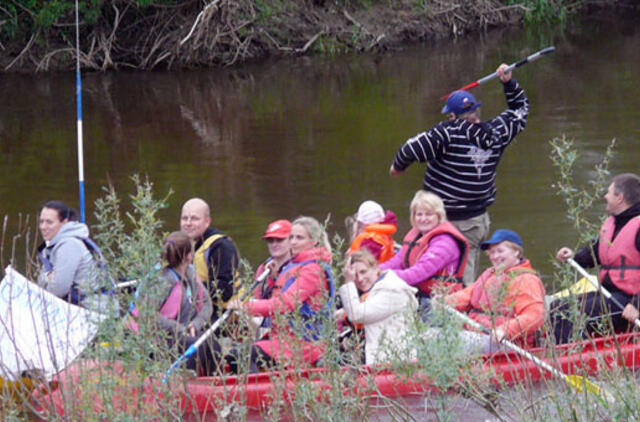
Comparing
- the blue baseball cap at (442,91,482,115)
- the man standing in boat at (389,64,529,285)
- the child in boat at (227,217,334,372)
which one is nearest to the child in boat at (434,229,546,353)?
the child in boat at (227,217,334,372)

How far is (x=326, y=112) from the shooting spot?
16266mm

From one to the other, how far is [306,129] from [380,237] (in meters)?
8.39

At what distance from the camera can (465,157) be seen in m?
6.77

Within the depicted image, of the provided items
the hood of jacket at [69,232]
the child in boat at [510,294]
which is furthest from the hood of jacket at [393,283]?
the hood of jacket at [69,232]

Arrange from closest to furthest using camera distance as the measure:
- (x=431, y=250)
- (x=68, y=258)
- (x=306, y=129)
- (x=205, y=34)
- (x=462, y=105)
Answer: (x=68, y=258) → (x=431, y=250) → (x=462, y=105) → (x=306, y=129) → (x=205, y=34)

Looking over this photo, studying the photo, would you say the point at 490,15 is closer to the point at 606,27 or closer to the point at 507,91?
the point at 606,27

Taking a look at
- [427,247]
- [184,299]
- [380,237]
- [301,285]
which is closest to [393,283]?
[301,285]

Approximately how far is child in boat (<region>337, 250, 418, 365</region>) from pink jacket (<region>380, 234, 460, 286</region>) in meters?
0.44

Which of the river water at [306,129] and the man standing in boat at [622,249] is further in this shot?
the river water at [306,129]

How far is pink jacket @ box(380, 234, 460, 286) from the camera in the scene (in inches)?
241

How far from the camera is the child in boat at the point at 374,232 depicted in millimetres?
6699

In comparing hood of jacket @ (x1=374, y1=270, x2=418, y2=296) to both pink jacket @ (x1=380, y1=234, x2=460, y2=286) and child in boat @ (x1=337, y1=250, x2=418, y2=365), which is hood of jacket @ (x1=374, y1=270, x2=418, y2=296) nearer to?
child in boat @ (x1=337, y1=250, x2=418, y2=365)

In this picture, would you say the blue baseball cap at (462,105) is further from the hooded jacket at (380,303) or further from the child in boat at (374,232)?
the hooded jacket at (380,303)

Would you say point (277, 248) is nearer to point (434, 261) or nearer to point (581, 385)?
point (434, 261)
